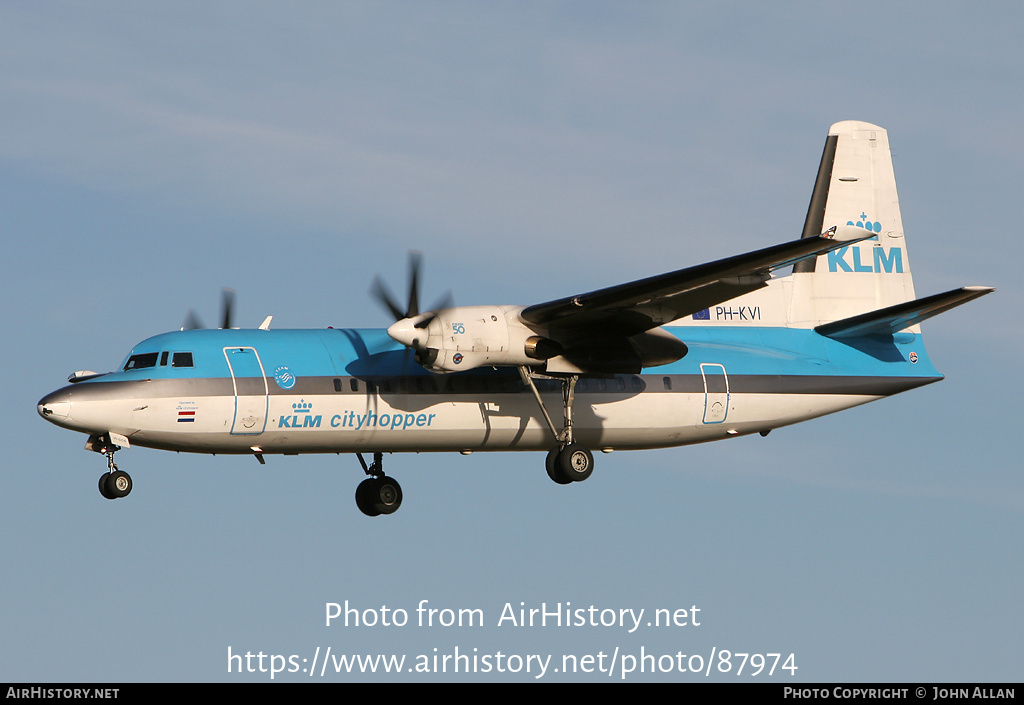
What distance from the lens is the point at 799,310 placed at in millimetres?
27375

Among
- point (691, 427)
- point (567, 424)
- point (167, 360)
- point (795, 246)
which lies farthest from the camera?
point (691, 427)

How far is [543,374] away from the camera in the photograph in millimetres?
23516

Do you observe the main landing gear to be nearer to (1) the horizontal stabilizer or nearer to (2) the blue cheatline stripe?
(2) the blue cheatline stripe

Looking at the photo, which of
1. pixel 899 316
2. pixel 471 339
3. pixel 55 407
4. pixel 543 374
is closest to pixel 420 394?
pixel 471 339

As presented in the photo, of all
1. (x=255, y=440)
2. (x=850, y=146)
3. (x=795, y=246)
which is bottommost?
(x=255, y=440)

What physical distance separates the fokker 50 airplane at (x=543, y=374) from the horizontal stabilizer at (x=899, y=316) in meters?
0.05

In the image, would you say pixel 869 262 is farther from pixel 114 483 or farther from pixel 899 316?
pixel 114 483

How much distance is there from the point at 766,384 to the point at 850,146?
6129mm

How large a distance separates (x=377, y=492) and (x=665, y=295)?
23.0 ft

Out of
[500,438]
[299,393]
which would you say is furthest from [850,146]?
[299,393]

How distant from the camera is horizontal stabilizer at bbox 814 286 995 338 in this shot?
23.2 meters

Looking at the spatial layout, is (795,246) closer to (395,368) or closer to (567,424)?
(567,424)

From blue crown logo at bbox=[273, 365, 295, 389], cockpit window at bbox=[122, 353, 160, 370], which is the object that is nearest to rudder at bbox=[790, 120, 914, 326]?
blue crown logo at bbox=[273, 365, 295, 389]

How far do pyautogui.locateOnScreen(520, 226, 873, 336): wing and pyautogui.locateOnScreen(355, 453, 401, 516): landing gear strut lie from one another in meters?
4.92
